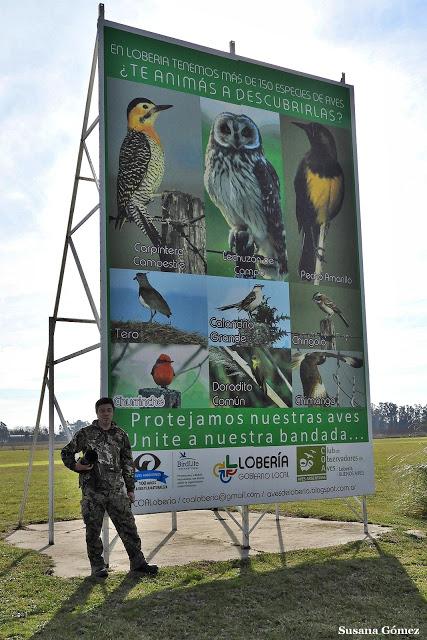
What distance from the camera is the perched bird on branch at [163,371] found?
8.55m

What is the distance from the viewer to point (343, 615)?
618 cm

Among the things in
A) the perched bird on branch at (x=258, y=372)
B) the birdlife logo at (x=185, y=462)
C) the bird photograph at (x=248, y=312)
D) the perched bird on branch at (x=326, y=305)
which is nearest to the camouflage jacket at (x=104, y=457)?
the birdlife logo at (x=185, y=462)

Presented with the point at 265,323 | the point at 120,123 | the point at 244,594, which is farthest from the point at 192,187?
Answer: the point at 244,594

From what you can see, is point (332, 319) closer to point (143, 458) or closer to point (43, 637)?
point (143, 458)

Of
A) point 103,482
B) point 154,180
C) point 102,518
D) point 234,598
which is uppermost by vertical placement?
point 154,180

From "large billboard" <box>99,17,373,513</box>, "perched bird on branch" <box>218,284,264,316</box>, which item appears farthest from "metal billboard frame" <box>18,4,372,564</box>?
"perched bird on branch" <box>218,284,264,316</box>

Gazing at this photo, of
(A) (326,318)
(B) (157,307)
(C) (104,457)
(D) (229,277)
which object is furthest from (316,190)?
(C) (104,457)

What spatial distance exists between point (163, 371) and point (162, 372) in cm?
2

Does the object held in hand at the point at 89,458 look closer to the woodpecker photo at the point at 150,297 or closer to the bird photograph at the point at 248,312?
the woodpecker photo at the point at 150,297

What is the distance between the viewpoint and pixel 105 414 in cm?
752

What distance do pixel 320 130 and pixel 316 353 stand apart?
3.41 metres

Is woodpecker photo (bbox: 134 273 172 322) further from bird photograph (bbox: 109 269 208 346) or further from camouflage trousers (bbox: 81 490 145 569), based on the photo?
camouflage trousers (bbox: 81 490 145 569)

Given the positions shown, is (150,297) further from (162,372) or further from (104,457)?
(104,457)

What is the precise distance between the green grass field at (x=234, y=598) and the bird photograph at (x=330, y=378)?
2057 millimetres
